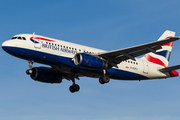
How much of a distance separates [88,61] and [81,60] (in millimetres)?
907

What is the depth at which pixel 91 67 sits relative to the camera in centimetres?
3462

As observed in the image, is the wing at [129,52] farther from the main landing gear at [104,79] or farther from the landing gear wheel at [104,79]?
the landing gear wheel at [104,79]

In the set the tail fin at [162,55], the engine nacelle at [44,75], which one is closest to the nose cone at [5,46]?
the engine nacelle at [44,75]

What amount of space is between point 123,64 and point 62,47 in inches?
325

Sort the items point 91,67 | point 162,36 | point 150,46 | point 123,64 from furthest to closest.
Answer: point 162,36
point 123,64
point 91,67
point 150,46

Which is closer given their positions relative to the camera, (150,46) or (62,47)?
(150,46)

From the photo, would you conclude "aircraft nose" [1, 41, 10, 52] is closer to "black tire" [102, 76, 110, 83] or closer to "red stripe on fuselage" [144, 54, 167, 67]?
"black tire" [102, 76, 110, 83]

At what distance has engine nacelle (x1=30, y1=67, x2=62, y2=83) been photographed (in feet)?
129

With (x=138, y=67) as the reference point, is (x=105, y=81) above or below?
below

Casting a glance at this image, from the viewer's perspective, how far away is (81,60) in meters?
33.9

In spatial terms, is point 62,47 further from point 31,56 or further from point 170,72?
point 170,72

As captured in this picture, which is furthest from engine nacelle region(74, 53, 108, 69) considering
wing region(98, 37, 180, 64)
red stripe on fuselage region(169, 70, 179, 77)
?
red stripe on fuselage region(169, 70, 179, 77)

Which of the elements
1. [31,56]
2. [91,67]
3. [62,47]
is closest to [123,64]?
[91,67]

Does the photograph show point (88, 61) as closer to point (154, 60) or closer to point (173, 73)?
point (154, 60)
